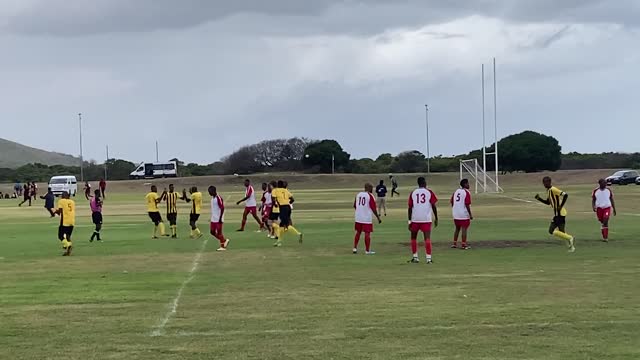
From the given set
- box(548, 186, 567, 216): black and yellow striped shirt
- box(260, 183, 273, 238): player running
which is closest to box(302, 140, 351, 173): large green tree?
box(260, 183, 273, 238): player running

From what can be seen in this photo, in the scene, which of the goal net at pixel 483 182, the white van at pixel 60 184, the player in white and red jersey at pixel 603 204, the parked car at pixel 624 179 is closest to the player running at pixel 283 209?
the player in white and red jersey at pixel 603 204

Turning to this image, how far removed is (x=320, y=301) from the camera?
13.5 metres

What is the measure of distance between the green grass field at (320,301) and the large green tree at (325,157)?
369 feet

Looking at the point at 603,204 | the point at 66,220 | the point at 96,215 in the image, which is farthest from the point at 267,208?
the point at 603,204

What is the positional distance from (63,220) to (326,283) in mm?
9506

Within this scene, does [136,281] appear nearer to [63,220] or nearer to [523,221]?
[63,220]

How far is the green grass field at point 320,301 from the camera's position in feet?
32.4

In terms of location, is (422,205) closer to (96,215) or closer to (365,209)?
(365,209)

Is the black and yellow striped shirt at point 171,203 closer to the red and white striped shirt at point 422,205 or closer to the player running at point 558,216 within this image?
the red and white striped shirt at point 422,205

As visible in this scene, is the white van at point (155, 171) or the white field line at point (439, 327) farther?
the white van at point (155, 171)

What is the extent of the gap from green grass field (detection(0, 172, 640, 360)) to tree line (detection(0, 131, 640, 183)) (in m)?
99.1

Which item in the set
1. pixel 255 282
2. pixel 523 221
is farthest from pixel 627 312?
pixel 523 221

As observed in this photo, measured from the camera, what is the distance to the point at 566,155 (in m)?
148

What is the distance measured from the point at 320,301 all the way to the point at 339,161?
5016 inches
